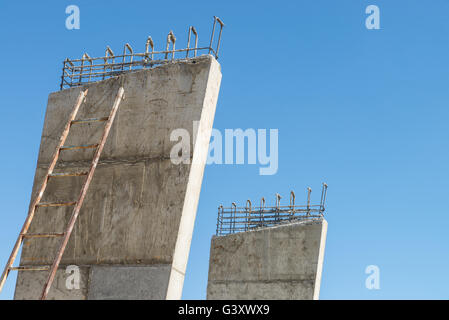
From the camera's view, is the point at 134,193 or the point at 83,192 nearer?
the point at 83,192

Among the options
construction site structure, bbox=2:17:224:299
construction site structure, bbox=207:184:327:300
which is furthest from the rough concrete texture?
construction site structure, bbox=2:17:224:299

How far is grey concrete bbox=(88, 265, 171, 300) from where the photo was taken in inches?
226

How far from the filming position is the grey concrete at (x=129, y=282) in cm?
575

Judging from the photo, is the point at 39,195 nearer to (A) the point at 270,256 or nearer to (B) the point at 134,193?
(B) the point at 134,193

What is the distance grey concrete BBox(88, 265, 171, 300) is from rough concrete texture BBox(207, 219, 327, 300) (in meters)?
6.78

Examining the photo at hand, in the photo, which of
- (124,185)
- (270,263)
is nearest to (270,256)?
(270,263)

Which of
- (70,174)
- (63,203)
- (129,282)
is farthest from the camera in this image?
(70,174)

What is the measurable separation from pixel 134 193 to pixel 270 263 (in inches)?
275

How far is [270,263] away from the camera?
12.7 metres

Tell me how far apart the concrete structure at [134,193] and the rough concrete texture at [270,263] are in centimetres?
660

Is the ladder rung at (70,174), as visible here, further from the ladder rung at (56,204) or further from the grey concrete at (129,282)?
the grey concrete at (129,282)

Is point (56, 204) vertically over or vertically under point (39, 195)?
under

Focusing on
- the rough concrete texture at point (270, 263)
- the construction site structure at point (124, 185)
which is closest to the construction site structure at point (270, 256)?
the rough concrete texture at point (270, 263)

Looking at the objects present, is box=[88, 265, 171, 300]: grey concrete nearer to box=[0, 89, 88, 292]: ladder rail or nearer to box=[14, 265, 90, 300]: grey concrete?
box=[14, 265, 90, 300]: grey concrete
